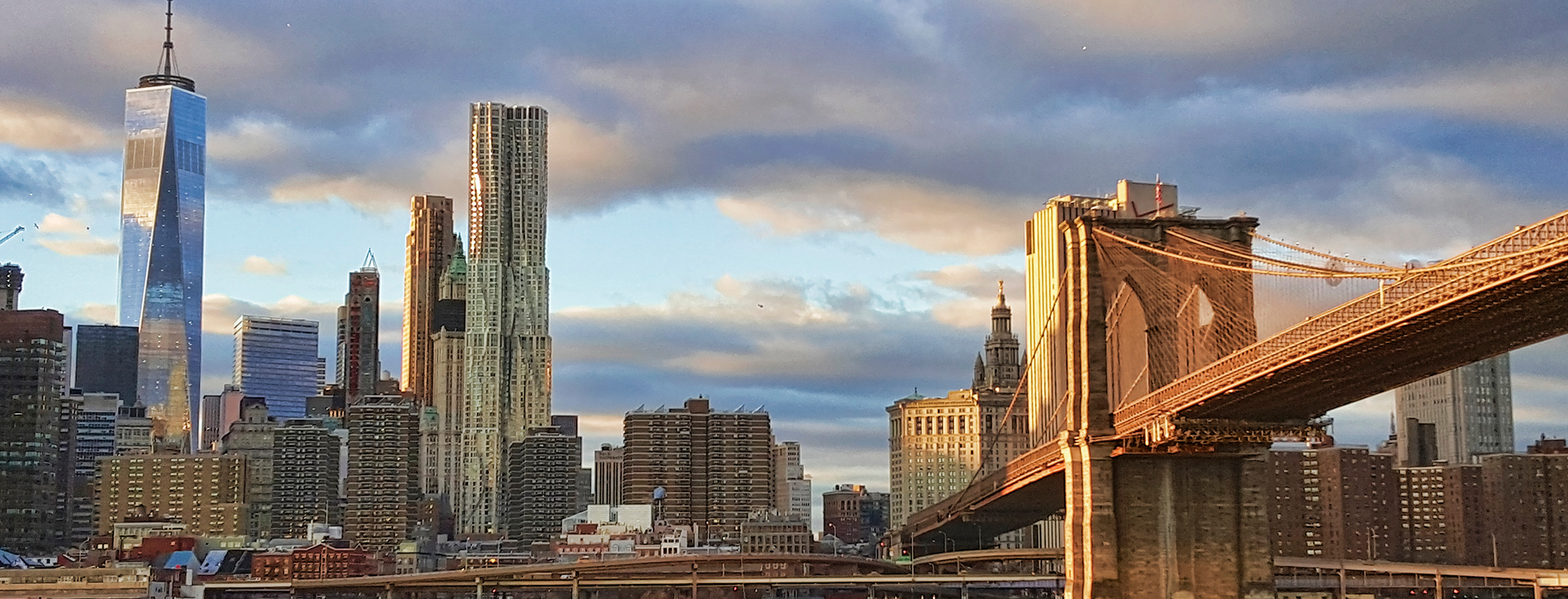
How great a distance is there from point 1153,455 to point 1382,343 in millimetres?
15123

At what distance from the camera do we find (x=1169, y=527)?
62.2 meters

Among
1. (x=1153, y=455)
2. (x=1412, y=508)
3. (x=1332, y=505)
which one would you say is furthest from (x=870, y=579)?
(x=1412, y=508)

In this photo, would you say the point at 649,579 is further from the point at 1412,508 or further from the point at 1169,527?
the point at 1169,527

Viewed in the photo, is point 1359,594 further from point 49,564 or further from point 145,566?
point 49,564

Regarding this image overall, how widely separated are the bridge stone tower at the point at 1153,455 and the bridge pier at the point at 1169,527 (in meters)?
0.04

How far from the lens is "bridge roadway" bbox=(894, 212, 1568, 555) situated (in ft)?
133

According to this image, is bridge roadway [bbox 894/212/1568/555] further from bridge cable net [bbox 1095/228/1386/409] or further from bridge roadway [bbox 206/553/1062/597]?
bridge roadway [bbox 206/553/1062/597]

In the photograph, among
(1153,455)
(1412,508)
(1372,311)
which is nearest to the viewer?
(1372,311)

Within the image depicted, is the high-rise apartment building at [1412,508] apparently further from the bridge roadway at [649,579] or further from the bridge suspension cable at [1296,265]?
the bridge suspension cable at [1296,265]

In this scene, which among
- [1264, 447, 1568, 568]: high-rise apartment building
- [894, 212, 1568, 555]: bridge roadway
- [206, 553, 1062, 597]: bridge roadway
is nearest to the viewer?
[894, 212, 1568, 555]: bridge roadway

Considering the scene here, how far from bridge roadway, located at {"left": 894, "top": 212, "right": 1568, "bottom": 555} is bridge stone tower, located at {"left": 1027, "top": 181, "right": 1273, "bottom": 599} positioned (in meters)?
1.56

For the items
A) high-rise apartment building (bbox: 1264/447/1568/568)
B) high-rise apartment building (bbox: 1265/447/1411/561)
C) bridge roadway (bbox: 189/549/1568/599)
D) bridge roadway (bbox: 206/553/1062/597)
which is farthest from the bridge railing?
high-rise apartment building (bbox: 1265/447/1411/561)

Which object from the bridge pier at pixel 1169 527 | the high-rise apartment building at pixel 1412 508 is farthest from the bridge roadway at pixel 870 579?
the bridge pier at pixel 1169 527

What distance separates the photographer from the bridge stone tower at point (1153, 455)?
6166cm
